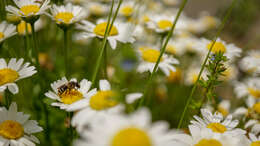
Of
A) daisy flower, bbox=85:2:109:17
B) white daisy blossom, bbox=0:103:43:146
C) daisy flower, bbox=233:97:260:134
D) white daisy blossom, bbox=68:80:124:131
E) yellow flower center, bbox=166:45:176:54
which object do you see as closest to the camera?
white daisy blossom, bbox=68:80:124:131

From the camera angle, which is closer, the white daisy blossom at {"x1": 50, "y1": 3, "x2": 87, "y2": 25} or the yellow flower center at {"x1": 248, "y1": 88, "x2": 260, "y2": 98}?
the white daisy blossom at {"x1": 50, "y1": 3, "x2": 87, "y2": 25}

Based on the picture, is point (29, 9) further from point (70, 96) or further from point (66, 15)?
point (70, 96)

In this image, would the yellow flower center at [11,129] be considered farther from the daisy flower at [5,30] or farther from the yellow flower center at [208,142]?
the yellow flower center at [208,142]

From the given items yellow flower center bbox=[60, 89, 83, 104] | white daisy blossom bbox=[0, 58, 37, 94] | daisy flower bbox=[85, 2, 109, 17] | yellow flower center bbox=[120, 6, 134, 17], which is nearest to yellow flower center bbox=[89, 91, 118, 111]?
yellow flower center bbox=[60, 89, 83, 104]

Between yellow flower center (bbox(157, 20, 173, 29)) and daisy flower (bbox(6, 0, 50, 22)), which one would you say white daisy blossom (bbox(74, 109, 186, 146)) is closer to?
daisy flower (bbox(6, 0, 50, 22))

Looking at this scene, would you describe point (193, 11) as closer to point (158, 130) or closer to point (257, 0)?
point (257, 0)

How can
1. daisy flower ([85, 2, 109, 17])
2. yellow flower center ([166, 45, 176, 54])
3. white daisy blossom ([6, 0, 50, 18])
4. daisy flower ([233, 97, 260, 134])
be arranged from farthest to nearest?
daisy flower ([85, 2, 109, 17]) → yellow flower center ([166, 45, 176, 54]) → daisy flower ([233, 97, 260, 134]) → white daisy blossom ([6, 0, 50, 18])

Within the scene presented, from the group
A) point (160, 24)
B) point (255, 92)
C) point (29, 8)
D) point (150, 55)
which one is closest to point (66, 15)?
point (29, 8)
